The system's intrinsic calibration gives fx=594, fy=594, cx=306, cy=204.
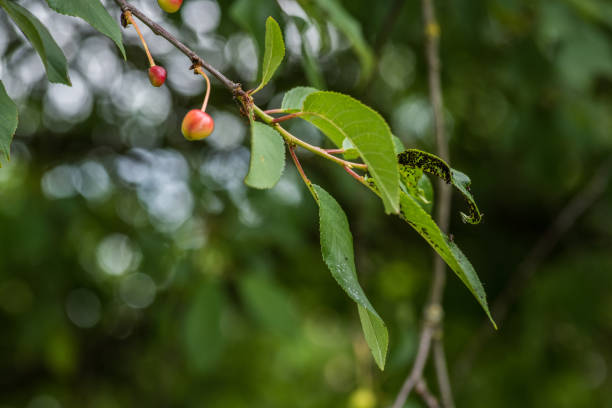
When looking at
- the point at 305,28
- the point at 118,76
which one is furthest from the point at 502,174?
the point at 305,28

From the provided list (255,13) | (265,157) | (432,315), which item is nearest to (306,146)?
(265,157)

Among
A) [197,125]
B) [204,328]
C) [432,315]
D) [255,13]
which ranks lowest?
[204,328]

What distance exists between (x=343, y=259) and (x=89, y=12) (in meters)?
0.34

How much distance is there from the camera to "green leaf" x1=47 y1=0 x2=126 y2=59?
22.4 inches

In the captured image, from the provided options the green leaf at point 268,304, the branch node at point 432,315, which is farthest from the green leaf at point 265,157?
the green leaf at point 268,304

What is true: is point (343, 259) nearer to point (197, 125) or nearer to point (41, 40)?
point (197, 125)

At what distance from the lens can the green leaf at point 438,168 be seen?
20.6 inches

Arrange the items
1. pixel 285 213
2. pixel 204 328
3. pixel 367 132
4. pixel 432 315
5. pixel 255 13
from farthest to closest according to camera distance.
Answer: pixel 285 213 < pixel 204 328 < pixel 432 315 < pixel 255 13 < pixel 367 132

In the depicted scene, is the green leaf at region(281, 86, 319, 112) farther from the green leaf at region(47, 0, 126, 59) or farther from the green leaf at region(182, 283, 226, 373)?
the green leaf at region(182, 283, 226, 373)

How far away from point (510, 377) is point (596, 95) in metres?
1.39

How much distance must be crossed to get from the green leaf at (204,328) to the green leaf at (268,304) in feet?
0.37

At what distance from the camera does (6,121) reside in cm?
56

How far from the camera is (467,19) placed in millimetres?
1621

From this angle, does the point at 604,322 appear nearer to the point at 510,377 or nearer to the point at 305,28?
the point at 510,377
